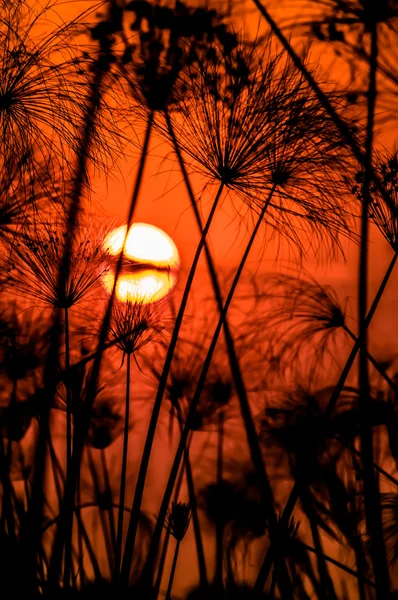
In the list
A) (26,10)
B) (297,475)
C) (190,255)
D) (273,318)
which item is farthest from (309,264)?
(26,10)

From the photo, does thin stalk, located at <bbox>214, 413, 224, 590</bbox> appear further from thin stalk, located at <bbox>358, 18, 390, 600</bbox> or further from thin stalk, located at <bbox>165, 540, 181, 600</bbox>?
thin stalk, located at <bbox>358, 18, 390, 600</bbox>

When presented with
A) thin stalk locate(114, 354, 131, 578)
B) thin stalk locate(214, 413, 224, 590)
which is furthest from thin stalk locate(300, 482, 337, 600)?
thin stalk locate(114, 354, 131, 578)

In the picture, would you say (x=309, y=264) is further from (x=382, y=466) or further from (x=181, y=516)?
(x=181, y=516)

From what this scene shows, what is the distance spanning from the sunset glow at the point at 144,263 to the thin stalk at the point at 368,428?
0.57 meters

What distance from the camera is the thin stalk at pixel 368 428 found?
5.14 feet

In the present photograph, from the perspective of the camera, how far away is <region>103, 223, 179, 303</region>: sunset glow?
1564 millimetres

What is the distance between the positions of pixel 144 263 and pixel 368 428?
82cm

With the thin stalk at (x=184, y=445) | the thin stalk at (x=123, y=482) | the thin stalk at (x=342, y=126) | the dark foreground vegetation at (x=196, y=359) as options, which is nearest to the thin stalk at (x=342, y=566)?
the dark foreground vegetation at (x=196, y=359)

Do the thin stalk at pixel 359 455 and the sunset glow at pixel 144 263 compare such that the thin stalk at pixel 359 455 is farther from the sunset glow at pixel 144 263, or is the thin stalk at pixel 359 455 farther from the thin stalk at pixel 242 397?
the sunset glow at pixel 144 263

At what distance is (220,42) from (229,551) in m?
1.51

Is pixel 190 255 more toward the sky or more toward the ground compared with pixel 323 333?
more toward the sky

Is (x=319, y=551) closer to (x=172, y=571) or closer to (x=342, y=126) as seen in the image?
(x=172, y=571)

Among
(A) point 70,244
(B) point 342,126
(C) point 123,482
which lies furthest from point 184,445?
(B) point 342,126

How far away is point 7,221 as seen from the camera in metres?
1.57
